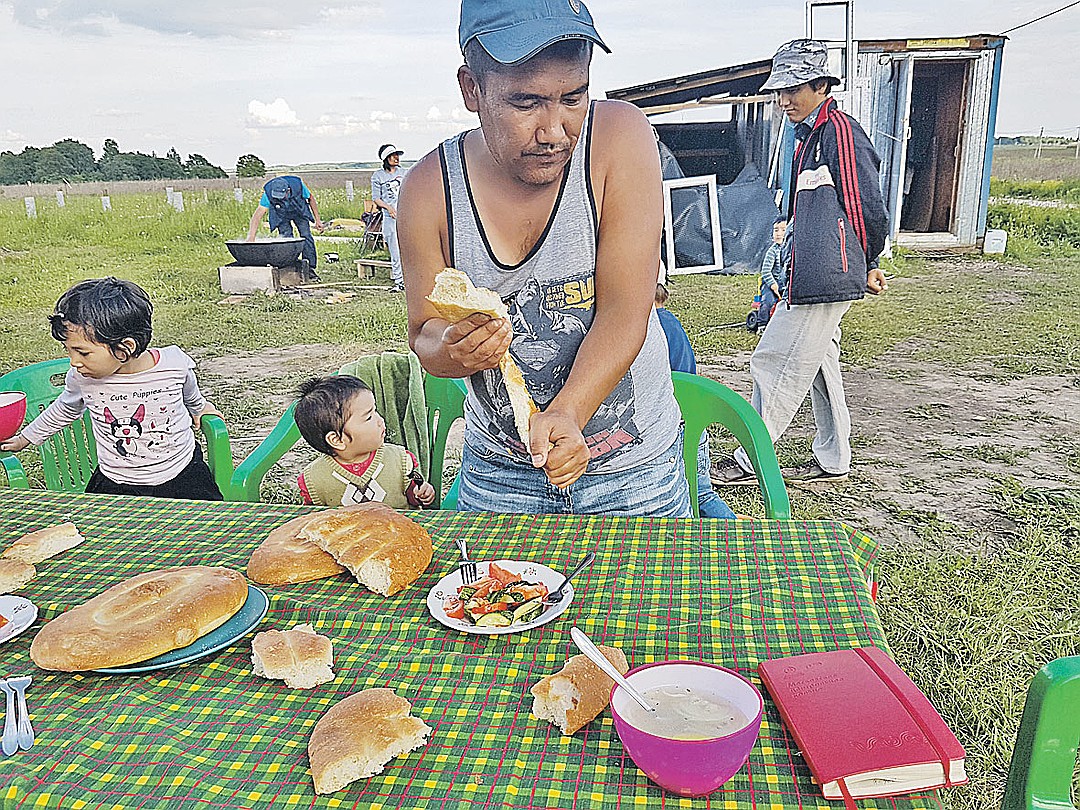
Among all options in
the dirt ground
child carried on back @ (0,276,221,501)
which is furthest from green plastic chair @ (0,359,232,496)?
the dirt ground

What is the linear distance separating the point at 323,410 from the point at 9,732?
1506mm

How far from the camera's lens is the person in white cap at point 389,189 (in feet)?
35.1

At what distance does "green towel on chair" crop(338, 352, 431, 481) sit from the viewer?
3105mm

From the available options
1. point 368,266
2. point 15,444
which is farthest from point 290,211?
point 15,444

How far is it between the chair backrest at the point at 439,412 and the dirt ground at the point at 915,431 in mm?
1937

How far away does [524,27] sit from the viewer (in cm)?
165

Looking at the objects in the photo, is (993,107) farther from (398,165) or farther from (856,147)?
(856,147)

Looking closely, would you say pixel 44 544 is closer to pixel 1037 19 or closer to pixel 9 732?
pixel 9 732

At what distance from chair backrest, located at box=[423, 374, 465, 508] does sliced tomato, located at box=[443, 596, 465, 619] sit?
5.02ft


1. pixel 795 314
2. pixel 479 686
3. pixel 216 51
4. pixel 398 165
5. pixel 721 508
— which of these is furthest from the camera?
pixel 398 165

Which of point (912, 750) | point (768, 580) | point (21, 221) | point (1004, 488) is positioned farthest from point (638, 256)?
point (21, 221)

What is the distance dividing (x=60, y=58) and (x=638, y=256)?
392 inches

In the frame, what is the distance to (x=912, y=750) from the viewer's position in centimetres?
108

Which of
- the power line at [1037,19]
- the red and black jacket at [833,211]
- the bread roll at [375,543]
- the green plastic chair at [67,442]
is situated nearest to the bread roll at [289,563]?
the bread roll at [375,543]
